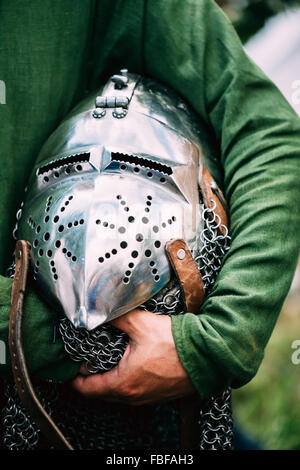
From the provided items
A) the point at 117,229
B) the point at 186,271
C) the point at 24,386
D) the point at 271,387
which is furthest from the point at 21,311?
the point at 271,387

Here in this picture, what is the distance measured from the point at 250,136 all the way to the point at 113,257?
1.88ft

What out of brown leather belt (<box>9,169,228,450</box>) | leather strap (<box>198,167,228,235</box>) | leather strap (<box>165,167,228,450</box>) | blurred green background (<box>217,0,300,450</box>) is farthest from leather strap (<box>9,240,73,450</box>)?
blurred green background (<box>217,0,300,450</box>)

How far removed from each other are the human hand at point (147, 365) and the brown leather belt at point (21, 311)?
0.11 m

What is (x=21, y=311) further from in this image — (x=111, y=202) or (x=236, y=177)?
Answer: (x=236, y=177)

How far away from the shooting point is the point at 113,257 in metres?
1.49

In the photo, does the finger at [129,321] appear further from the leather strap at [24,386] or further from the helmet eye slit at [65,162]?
the helmet eye slit at [65,162]

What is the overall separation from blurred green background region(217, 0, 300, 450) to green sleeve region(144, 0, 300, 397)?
1347 millimetres

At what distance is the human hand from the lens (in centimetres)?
154

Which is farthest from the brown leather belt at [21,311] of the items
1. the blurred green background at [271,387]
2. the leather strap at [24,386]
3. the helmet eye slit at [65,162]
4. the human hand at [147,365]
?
the blurred green background at [271,387]

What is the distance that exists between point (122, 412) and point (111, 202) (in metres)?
0.67

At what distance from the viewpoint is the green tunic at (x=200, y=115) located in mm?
1591

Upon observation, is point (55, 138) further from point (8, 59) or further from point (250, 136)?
point (250, 136)
